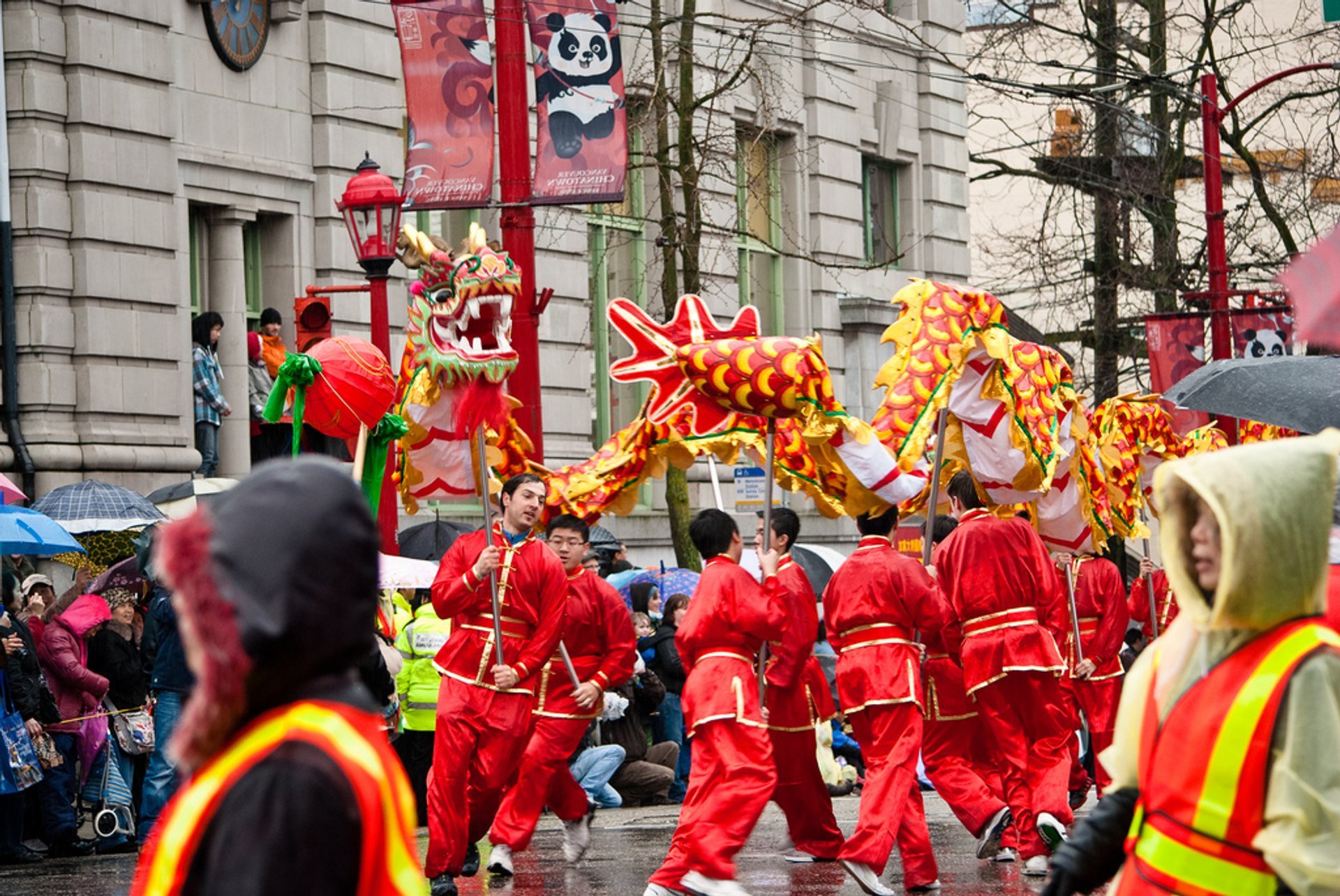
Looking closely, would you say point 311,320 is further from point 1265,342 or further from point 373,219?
Answer: point 1265,342

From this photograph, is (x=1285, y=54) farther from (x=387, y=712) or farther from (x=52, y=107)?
(x=387, y=712)

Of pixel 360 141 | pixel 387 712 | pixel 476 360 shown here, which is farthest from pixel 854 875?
pixel 360 141

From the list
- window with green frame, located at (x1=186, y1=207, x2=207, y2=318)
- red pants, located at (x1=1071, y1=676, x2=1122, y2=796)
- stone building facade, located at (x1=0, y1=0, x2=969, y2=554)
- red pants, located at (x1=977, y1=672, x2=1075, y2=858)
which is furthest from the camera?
window with green frame, located at (x1=186, y1=207, x2=207, y2=318)

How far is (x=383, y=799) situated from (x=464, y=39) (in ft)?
38.5

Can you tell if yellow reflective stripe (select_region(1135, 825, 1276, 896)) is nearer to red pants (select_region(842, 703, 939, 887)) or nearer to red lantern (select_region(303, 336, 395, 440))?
red pants (select_region(842, 703, 939, 887))

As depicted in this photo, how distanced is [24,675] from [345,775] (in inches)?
387

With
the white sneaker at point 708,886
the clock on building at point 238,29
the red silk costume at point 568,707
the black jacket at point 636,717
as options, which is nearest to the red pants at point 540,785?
the red silk costume at point 568,707

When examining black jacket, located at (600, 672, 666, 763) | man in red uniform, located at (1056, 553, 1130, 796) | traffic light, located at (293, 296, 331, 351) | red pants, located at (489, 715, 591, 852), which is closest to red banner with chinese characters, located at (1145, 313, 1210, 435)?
man in red uniform, located at (1056, 553, 1130, 796)

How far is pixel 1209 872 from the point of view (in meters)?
4.16

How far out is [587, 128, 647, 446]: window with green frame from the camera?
23.8 m

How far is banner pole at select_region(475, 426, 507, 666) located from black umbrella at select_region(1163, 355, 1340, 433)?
131 inches

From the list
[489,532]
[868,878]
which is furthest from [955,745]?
[489,532]

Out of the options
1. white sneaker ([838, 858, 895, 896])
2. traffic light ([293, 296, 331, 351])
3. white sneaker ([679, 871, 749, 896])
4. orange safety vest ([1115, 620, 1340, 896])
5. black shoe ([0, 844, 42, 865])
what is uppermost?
traffic light ([293, 296, 331, 351])

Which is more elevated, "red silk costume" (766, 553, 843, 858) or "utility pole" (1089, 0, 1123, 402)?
"utility pole" (1089, 0, 1123, 402)
